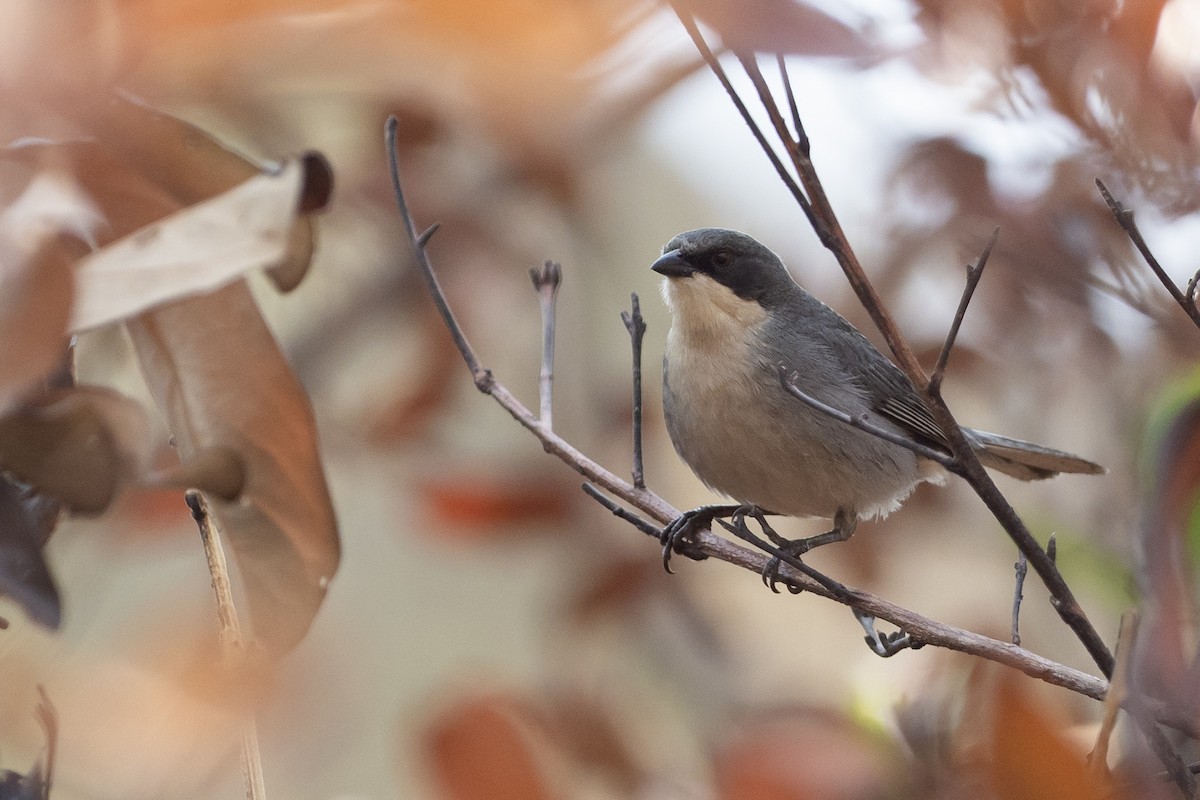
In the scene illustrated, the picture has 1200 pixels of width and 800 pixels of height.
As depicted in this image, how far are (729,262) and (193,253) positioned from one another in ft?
7.23

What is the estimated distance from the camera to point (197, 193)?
43.9 inches

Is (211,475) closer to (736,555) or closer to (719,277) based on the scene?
(736,555)

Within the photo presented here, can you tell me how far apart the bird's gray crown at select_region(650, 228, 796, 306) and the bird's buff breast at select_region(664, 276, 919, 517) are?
0.54ft

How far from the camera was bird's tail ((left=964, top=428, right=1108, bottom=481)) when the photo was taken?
9.37 feet

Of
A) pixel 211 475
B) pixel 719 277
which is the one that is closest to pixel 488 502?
pixel 719 277

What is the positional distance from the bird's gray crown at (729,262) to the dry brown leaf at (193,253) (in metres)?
1.94

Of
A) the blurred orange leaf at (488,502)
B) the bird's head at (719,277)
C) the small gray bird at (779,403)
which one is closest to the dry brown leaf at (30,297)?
the blurred orange leaf at (488,502)

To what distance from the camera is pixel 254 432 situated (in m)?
1.10

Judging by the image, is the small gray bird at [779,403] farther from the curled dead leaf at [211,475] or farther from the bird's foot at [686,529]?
the curled dead leaf at [211,475]

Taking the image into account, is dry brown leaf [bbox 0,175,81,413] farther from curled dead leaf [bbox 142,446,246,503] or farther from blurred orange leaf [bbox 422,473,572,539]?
blurred orange leaf [bbox 422,473,572,539]

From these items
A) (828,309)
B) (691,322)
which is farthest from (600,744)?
(828,309)

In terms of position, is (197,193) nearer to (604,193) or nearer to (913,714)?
(913,714)

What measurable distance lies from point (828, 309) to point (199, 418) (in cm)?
232

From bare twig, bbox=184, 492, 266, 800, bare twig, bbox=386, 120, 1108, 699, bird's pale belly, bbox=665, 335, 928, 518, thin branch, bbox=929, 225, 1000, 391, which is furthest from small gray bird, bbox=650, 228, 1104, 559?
bare twig, bbox=184, 492, 266, 800
